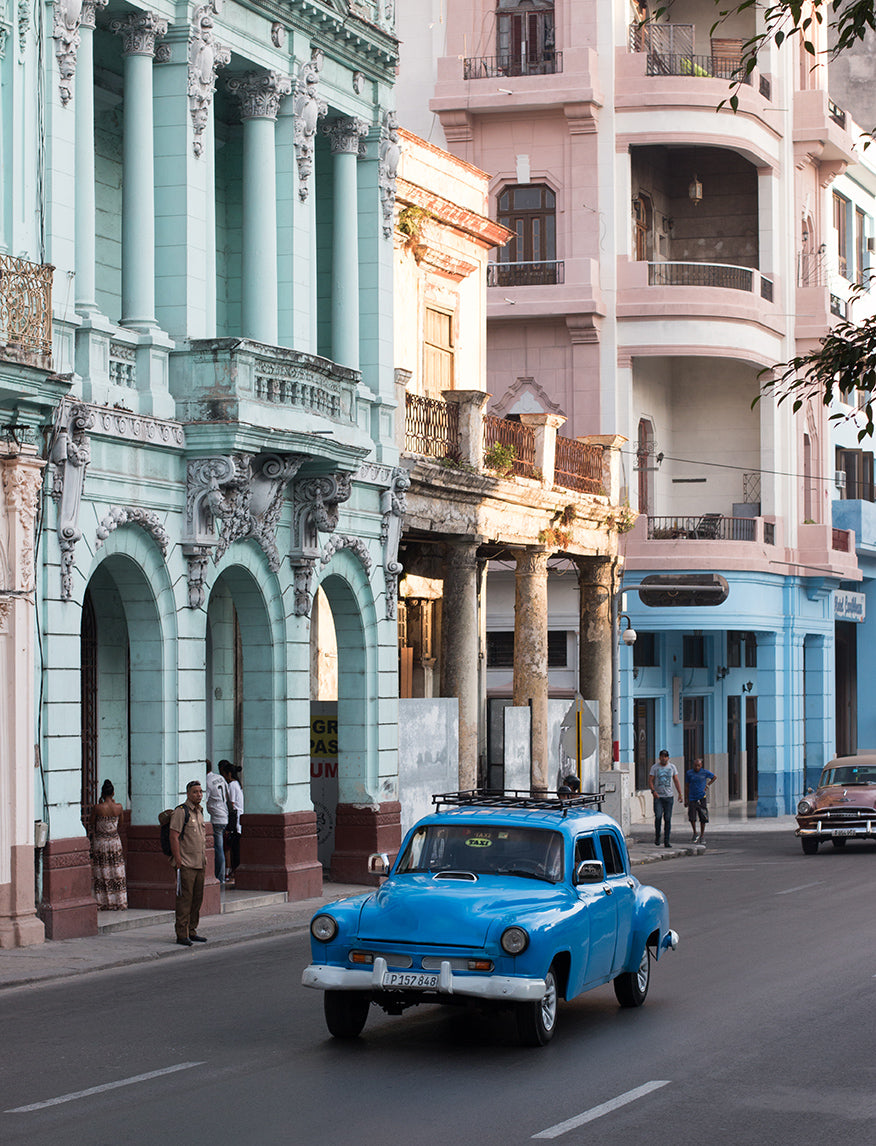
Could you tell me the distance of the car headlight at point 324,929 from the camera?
12945 millimetres

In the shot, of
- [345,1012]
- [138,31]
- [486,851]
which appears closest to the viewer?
[345,1012]

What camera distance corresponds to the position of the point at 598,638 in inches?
1506

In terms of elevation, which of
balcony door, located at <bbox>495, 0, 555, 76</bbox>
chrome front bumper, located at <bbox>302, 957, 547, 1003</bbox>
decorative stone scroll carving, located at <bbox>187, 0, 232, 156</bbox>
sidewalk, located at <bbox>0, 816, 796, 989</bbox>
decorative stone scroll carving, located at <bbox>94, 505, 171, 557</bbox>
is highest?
balcony door, located at <bbox>495, 0, 555, 76</bbox>

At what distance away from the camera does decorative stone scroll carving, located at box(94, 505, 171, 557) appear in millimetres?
21672

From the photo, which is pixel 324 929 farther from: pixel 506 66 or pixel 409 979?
pixel 506 66

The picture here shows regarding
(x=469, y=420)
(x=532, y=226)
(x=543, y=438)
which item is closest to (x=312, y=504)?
(x=469, y=420)

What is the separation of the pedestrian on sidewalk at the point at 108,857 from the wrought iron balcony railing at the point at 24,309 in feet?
18.4

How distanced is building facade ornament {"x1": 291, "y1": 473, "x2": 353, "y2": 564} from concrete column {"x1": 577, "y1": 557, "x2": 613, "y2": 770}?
41.6 ft

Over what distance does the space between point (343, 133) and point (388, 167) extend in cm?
100

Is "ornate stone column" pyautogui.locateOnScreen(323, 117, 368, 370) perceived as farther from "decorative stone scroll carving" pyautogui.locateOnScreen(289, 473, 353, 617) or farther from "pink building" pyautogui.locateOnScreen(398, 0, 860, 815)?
"pink building" pyautogui.locateOnScreen(398, 0, 860, 815)

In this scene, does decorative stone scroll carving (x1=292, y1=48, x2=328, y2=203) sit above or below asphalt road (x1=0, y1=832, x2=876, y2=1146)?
above

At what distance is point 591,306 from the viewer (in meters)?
42.4

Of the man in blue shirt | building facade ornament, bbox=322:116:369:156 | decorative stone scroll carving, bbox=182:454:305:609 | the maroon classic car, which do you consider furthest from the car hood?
the man in blue shirt

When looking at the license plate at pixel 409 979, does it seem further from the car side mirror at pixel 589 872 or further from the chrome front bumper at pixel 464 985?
the car side mirror at pixel 589 872
